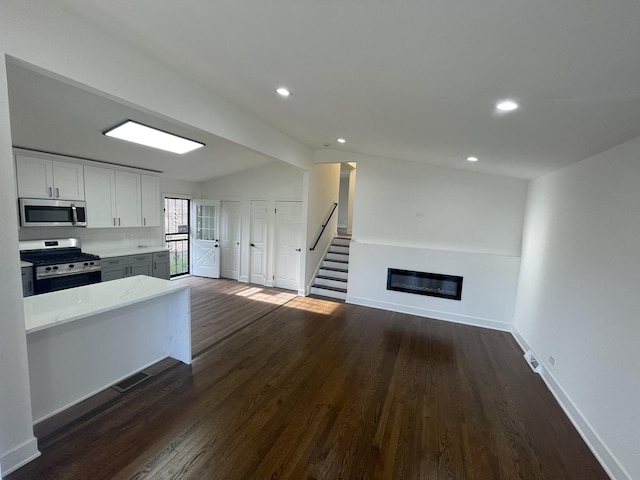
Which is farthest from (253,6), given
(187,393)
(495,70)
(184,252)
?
(184,252)

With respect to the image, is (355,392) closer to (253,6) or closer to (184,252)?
(253,6)

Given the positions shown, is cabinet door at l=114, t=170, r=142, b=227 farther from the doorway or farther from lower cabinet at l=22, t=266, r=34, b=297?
lower cabinet at l=22, t=266, r=34, b=297

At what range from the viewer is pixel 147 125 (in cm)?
350

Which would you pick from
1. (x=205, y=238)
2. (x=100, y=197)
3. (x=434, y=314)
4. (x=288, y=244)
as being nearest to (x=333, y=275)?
(x=288, y=244)

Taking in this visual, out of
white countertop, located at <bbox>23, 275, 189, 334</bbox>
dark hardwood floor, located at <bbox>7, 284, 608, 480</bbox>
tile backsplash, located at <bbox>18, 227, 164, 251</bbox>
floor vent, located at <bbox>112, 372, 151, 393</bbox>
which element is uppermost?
tile backsplash, located at <bbox>18, 227, 164, 251</bbox>

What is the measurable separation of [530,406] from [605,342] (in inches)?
38.7

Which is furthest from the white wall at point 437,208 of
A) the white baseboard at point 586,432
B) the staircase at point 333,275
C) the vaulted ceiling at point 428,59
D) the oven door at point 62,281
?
the oven door at point 62,281

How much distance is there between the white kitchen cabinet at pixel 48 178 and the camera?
3758 mm

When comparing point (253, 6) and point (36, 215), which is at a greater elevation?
point (253, 6)

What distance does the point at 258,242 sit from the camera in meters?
6.79

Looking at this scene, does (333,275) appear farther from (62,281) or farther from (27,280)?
(27,280)

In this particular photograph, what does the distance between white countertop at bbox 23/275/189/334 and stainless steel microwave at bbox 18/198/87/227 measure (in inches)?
83.5

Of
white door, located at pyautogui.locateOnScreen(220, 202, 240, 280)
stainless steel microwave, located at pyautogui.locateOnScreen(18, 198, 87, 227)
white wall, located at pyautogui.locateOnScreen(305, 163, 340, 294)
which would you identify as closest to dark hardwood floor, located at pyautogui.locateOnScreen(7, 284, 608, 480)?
white wall, located at pyautogui.locateOnScreen(305, 163, 340, 294)

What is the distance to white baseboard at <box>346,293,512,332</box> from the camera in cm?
463
